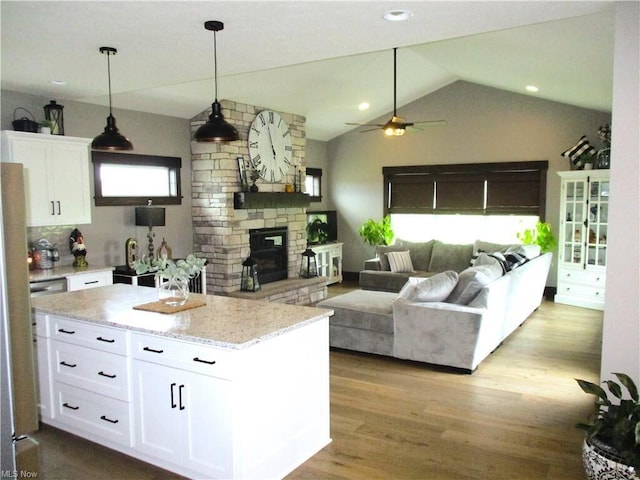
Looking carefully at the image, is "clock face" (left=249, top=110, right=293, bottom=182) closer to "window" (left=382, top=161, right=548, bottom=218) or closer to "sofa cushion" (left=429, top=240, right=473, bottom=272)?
"window" (left=382, top=161, right=548, bottom=218)

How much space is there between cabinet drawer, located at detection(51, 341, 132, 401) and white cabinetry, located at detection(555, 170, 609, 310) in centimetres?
667

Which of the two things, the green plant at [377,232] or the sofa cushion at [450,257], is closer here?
the sofa cushion at [450,257]

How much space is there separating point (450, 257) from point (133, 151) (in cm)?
511

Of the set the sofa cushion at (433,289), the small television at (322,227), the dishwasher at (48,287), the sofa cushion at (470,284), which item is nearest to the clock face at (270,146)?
the small television at (322,227)

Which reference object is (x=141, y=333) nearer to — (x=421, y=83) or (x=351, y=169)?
(x=421, y=83)

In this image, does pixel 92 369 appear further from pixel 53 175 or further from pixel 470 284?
pixel 470 284

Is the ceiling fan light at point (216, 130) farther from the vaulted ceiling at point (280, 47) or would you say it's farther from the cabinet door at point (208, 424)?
the cabinet door at point (208, 424)

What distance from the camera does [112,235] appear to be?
236 inches

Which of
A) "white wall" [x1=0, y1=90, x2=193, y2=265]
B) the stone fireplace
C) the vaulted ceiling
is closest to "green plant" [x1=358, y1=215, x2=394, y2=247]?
the stone fireplace

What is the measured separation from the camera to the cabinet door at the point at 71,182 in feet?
16.9

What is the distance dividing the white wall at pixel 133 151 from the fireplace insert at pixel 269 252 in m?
0.95

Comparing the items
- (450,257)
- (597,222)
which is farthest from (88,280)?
(597,222)

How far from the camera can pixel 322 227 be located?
973 cm

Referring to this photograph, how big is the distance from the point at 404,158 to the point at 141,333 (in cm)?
726
